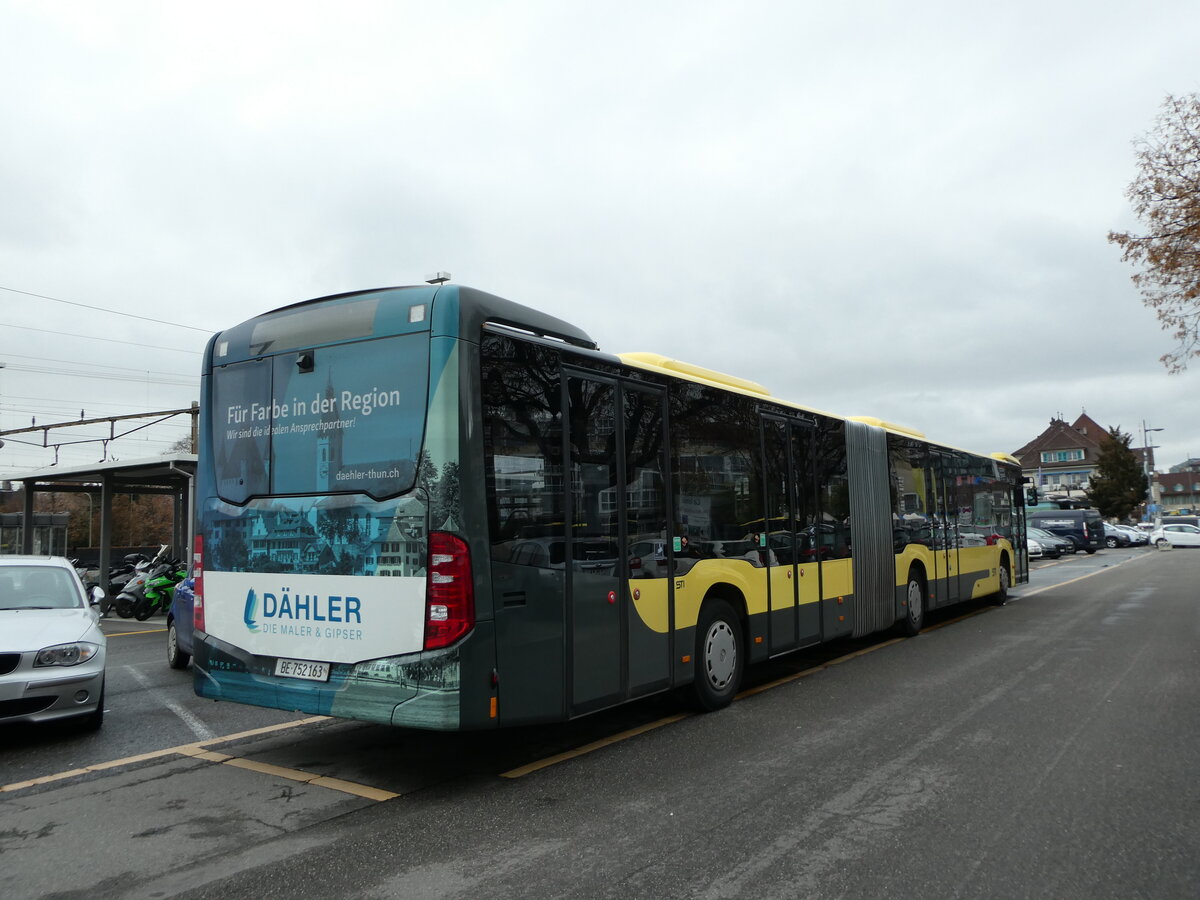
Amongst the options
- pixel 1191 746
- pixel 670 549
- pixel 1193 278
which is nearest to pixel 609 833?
pixel 670 549

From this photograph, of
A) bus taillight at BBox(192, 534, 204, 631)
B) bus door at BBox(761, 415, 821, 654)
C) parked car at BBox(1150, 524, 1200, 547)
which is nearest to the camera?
bus taillight at BBox(192, 534, 204, 631)

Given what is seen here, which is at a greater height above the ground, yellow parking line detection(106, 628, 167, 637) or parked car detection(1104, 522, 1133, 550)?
yellow parking line detection(106, 628, 167, 637)

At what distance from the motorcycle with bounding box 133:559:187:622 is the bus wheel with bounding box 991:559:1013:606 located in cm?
1597

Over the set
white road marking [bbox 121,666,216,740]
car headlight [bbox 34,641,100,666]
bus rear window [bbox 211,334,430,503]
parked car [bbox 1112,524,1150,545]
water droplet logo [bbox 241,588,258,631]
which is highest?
bus rear window [bbox 211,334,430,503]

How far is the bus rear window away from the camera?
531 centimetres

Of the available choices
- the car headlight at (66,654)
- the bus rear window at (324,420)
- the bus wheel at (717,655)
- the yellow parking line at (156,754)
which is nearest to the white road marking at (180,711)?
the yellow parking line at (156,754)

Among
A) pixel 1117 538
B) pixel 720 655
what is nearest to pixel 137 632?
pixel 720 655

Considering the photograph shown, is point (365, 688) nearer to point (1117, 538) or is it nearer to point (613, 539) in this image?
point (613, 539)

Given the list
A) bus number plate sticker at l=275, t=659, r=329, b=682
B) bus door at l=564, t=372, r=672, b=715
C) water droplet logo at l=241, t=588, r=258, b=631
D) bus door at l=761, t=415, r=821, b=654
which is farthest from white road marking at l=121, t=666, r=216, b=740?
bus door at l=761, t=415, r=821, b=654

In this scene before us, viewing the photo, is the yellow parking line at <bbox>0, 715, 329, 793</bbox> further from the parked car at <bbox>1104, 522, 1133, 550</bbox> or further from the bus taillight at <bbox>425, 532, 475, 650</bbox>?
the parked car at <bbox>1104, 522, 1133, 550</bbox>

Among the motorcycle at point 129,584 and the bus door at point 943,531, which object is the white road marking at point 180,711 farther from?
the bus door at point 943,531

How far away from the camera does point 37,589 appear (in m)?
8.12

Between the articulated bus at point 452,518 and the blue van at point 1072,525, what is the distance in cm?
4094

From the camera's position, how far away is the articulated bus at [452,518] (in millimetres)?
5145
